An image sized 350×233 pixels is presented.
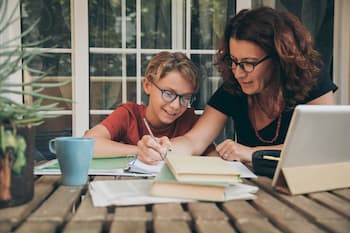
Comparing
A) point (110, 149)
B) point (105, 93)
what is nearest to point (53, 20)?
point (105, 93)

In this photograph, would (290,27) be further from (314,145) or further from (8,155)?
(8,155)

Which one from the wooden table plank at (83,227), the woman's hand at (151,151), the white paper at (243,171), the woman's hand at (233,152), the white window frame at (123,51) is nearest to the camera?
the wooden table plank at (83,227)

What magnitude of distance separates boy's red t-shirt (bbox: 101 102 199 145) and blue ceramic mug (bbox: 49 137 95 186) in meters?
0.75

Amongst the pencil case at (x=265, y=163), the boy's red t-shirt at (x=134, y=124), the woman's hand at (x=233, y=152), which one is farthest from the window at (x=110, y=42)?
the pencil case at (x=265, y=163)

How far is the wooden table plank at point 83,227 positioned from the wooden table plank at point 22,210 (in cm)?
10

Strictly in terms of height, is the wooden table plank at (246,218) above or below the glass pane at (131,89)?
below

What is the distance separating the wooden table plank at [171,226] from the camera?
0.73m

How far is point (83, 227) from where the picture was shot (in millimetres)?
744

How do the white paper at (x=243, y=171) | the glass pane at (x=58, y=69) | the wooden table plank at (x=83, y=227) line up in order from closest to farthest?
the wooden table plank at (x=83, y=227), the white paper at (x=243, y=171), the glass pane at (x=58, y=69)

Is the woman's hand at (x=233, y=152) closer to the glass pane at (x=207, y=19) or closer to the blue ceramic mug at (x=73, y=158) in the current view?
the blue ceramic mug at (x=73, y=158)

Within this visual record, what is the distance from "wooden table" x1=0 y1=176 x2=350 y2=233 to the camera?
0.75 meters

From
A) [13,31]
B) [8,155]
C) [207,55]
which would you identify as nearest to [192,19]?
[207,55]

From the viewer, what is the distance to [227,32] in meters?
1.83

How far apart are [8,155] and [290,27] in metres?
1.23
